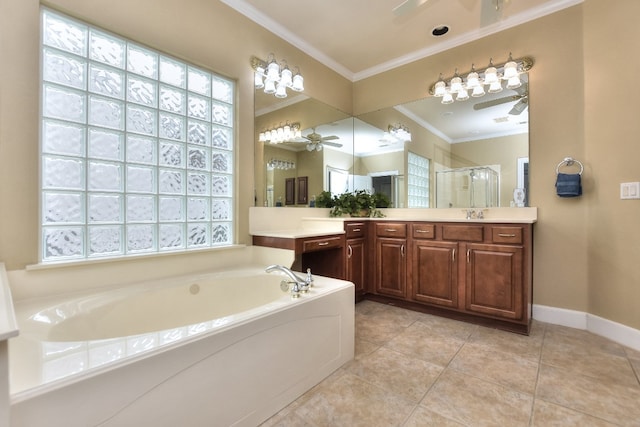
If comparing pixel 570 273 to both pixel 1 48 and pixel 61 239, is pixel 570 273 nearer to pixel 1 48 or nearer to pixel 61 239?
pixel 61 239

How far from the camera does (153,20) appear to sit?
79.9 inches

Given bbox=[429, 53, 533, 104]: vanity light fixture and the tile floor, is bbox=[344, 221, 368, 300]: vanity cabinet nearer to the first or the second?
the tile floor

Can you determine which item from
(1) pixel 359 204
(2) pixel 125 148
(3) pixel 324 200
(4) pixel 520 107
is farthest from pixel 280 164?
(4) pixel 520 107

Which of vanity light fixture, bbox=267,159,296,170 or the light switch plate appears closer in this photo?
the light switch plate

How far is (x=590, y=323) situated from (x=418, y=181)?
1869mm

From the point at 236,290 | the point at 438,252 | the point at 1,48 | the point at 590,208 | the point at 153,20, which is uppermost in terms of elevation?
the point at 153,20

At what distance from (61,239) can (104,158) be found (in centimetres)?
54

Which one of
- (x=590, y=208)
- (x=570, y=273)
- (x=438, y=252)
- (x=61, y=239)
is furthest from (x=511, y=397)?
(x=61, y=239)

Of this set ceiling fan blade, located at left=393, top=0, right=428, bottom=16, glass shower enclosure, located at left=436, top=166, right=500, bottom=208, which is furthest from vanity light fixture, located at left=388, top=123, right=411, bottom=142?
ceiling fan blade, located at left=393, top=0, right=428, bottom=16

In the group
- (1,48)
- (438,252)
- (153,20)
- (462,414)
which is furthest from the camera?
(438,252)

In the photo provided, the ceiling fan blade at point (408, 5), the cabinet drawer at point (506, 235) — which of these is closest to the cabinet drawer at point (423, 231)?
the cabinet drawer at point (506, 235)

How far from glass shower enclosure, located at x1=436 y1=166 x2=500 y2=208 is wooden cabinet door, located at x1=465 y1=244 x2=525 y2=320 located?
613 millimetres

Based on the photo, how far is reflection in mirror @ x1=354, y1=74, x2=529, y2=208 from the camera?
2699mm

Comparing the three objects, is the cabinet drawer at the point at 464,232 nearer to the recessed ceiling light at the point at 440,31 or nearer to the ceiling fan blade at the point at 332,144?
the ceiling fan blade at the point at 332,144
